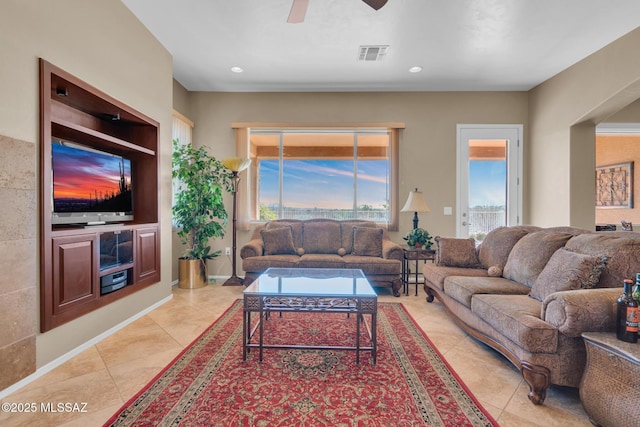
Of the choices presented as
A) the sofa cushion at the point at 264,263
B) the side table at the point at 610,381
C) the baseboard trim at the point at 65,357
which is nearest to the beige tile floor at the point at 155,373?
the baseboard trim at the point at 65,357

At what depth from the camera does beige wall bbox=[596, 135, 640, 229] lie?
17.1 feet

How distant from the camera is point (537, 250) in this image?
260cm

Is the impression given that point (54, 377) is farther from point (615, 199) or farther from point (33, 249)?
point (615, 199)

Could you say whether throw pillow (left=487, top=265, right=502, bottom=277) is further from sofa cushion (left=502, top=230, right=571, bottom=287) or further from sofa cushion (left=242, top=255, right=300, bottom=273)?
sofa cushion (left=242, top=255, right=300, bottom=273)

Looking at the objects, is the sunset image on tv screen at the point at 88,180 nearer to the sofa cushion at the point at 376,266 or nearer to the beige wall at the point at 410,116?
the beige wall at the point at 410,116

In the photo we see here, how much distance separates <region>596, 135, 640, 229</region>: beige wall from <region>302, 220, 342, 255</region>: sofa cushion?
4603mm

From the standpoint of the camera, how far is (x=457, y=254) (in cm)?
343

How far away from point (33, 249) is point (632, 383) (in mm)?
3306

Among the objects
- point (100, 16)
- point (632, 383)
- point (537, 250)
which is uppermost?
point (100, 16)

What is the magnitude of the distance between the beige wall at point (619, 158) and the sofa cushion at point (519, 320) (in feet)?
14.6

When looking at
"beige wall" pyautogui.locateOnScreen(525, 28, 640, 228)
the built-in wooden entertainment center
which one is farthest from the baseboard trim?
"beige wall" pyautogui.locateOnScreen(525, 28, 640, 228)

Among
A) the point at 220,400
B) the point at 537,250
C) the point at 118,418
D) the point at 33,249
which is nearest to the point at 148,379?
the point at 118,418

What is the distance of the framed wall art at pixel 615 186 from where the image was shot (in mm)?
5297

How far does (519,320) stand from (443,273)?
1.33 meters
